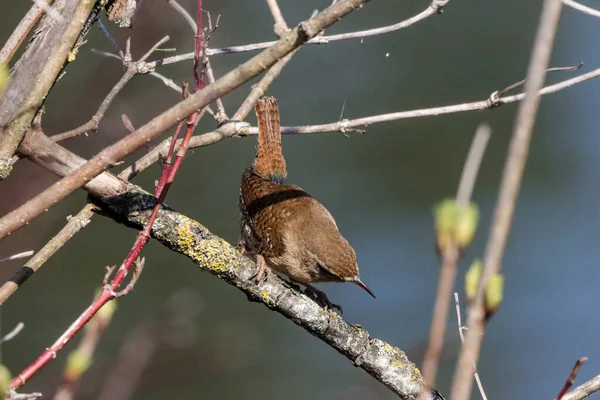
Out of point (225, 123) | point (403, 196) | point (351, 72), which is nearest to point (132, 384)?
point (225, 123)

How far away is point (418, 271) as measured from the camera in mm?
7938

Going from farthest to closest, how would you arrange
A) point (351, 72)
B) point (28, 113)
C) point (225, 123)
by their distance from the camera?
point (351, 72), point (225, 123), point (28, 113)

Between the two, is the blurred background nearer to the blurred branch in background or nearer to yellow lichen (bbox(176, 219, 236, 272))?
the blurred branch in background

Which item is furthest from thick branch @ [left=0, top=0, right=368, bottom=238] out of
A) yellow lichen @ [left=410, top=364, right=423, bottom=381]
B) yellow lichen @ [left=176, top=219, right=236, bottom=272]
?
yellow lichen @ [left=410, top=364, right=423, bottom=381]

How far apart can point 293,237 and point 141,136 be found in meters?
1.95

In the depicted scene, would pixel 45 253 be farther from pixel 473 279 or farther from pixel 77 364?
pixel 473 279

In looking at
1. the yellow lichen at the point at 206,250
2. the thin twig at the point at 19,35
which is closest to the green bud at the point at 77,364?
the thin twig at the point at 19,35

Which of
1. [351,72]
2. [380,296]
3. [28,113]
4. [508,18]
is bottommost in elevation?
[28,113]

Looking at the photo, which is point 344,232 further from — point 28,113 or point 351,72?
point 28,113

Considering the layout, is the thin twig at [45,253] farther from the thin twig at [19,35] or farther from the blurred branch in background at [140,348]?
the thin twig at [19,35]

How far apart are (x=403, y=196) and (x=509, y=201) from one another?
766 centimetres

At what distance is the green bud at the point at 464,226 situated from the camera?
95 centimetres

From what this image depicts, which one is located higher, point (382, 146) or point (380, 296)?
point (382, 146)

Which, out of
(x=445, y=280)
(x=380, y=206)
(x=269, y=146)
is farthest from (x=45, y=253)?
(x=380, y=206)
